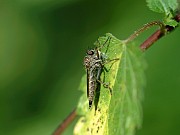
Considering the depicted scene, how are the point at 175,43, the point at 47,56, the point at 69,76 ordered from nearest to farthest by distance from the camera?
the point at 175,43 → the point at 69,76 → the point at 47,56

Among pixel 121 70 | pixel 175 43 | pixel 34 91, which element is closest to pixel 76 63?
pixel 34 91

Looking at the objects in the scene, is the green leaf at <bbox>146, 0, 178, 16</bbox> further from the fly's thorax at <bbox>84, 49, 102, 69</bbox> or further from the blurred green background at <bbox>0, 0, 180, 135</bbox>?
the blurred green background at <bbox>0, 0, 180, 135</bbox>

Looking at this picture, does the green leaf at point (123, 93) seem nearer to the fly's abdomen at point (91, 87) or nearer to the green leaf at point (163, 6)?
the fly's abdomen at point (91, 87)


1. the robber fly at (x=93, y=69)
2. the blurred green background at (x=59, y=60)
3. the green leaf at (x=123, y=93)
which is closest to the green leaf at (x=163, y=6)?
the green leaf at (x=123, y=93)

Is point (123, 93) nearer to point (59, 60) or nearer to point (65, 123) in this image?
point (65, 123)

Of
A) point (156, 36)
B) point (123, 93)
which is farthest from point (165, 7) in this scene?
point (123, 93)

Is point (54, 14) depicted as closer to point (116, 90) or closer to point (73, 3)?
point (73, 3)
